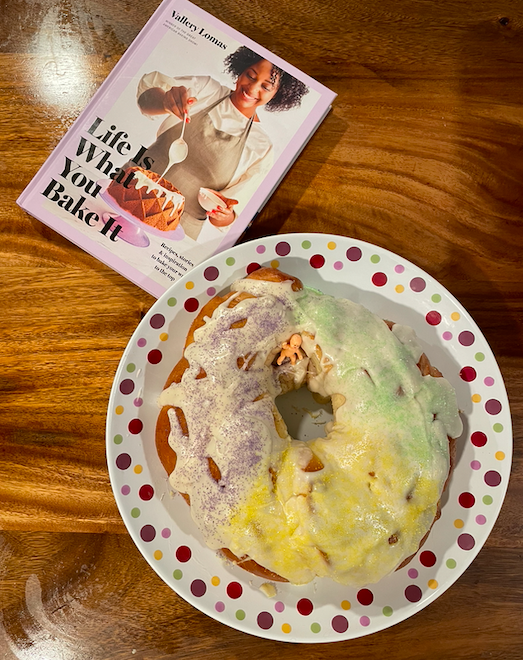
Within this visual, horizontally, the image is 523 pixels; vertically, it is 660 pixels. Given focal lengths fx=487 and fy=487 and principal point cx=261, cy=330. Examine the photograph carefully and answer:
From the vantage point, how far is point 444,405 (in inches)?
40.6

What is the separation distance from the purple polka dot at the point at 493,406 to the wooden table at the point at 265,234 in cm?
17

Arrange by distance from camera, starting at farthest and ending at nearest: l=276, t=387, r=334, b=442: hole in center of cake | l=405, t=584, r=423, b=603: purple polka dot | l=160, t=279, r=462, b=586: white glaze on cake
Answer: l=276, t=387, r=334, b=442: hole in center of cake
l=405, t=584, r=423, b=603: purple polka dot
l=160, t=279, r=462, b=586: white glaze on cake

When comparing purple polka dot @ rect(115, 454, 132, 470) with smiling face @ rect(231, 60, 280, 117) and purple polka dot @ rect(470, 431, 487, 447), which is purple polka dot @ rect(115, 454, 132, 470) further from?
smiling face @ rect(231, 60, 280, 117)

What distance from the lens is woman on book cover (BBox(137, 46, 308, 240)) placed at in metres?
1.27

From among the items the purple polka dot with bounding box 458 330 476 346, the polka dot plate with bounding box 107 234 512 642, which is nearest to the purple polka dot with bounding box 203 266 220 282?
the polka dot plate with bounding box 107 234 512 642

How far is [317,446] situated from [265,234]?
1.90 ft

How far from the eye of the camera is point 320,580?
112 centimetres

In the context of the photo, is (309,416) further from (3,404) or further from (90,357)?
(3,404)

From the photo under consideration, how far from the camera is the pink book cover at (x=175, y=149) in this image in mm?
1267

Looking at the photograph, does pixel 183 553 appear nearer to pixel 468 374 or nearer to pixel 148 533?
pixel 148 533

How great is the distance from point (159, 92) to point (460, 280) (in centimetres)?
94

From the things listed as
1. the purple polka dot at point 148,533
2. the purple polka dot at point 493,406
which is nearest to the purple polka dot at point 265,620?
the purple polka dot at point 148,533

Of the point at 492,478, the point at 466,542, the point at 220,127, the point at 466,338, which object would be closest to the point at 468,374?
the point at 466,338

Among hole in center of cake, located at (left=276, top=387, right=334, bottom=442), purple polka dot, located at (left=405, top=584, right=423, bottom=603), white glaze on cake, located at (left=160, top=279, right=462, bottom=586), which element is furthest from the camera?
hole in center of cake, located at (left=276, top=387, right=334, bottom=442)
